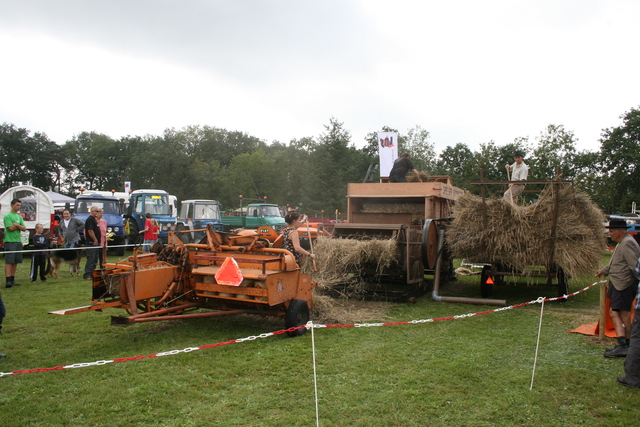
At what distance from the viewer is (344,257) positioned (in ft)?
24.5

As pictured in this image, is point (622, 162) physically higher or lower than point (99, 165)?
lower

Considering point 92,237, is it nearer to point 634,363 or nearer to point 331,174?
point 634,363

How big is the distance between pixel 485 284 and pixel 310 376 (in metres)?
5.23

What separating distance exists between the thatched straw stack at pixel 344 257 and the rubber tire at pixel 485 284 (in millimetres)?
1904

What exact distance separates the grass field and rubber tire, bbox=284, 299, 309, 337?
16 cm

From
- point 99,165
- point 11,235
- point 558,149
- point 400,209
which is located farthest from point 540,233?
point 99,165

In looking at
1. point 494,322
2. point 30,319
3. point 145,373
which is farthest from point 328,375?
point 30,319

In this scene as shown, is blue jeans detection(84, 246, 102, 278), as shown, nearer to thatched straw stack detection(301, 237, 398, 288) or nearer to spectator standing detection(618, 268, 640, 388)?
thatched straw stack detection(301, 237, 398, 288)

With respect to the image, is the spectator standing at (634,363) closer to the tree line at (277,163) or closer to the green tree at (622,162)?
the tree line at (277,163)

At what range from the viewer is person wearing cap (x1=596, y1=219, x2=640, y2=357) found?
5.14 meters

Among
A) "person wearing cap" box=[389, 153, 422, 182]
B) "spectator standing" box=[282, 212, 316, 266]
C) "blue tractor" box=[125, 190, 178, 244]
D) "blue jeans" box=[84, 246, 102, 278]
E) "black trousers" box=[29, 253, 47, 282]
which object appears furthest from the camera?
"blue tractor" box=[125, 190, 178, 244]

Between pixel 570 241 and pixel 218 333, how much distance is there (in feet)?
19.0

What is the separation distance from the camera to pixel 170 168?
60781mm

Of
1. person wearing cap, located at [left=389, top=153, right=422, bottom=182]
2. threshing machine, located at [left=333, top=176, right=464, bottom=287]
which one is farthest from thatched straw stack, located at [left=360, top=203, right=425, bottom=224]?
person wearing cap, located at [left=389, top=153, right=422, bottom=182]
